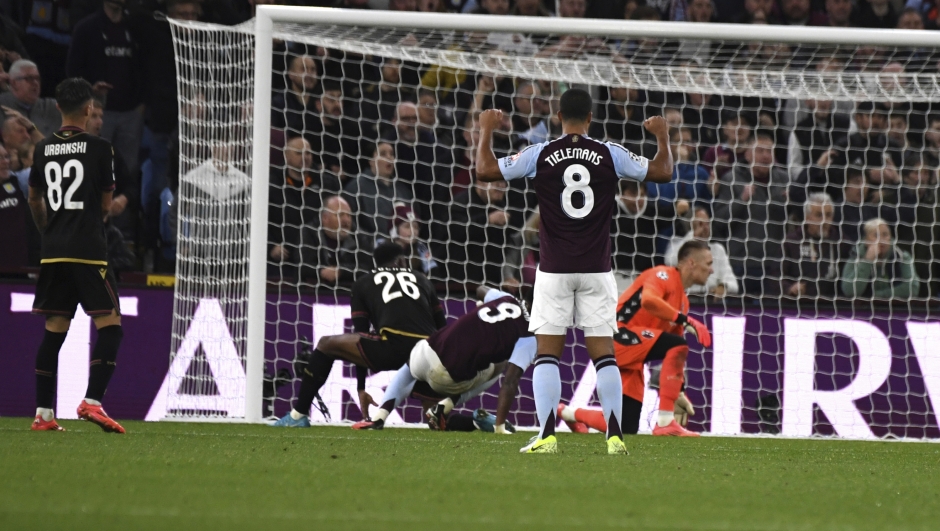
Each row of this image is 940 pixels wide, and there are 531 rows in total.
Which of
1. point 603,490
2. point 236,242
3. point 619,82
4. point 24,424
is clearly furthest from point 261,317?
point 603,490

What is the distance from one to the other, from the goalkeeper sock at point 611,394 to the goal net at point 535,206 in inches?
145

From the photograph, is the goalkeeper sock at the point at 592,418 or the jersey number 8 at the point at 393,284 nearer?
the jersey number 8 at the point at 393,284

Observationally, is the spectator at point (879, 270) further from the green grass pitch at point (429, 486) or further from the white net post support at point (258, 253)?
the white net post support at point (258, 253)

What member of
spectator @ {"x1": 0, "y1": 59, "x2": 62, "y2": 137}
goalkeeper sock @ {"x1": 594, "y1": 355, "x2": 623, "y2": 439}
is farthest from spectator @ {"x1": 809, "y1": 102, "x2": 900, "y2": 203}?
spectator @ {"x1": 0, "y1": 59, "x2": 62, "y2": 137}

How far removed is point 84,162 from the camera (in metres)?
7.21

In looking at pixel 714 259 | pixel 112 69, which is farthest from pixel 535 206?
pixel 112 69

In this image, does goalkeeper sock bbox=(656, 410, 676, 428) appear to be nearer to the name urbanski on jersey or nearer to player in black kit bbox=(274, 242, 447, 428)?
player in black kit bbox=(274, 242, 447, 428)

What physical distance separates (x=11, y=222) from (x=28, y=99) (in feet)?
4.02

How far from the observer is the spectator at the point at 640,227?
11.3 meters

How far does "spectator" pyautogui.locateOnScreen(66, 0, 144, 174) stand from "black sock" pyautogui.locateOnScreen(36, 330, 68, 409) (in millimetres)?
3921

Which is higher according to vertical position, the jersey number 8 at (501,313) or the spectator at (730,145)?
the spectator at (730,145)

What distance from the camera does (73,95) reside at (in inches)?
284

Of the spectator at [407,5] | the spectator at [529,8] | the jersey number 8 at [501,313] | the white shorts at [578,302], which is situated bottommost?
the jersey number 8 at [501,313]

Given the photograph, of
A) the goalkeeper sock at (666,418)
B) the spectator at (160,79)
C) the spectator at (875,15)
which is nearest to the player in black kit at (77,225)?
the spectator at (160,79)
